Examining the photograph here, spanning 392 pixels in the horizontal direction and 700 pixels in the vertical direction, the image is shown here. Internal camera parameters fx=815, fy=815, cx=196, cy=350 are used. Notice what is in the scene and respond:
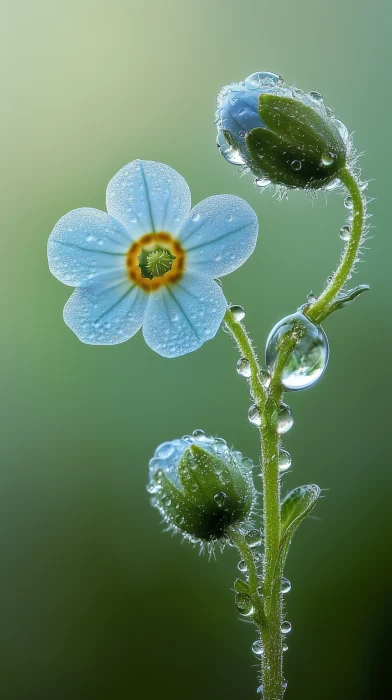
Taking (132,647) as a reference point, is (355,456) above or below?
above

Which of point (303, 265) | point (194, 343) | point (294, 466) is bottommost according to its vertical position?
point (194, 343)

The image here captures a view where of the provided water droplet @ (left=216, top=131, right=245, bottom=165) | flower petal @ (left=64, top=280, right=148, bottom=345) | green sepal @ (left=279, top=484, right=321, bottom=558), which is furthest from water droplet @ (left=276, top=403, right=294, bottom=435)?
water droplet @ (left=216, top=131, right=245, bottom=165)

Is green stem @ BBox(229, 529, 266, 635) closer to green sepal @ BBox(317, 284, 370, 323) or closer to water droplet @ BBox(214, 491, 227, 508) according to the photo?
water droplet @ BBox(214, 491, 227, 508)

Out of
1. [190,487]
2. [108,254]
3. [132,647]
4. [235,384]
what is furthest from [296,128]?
[132,647]

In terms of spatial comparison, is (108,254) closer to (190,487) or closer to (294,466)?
(190,487)

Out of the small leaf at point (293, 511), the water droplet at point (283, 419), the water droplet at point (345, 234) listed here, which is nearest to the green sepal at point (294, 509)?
the small leaf at point (293, 511)

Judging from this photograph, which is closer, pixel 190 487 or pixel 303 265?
pixel 190 487

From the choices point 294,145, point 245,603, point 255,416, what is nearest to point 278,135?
point 294,145

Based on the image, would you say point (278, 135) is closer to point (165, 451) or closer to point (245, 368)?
point (245, 368)
